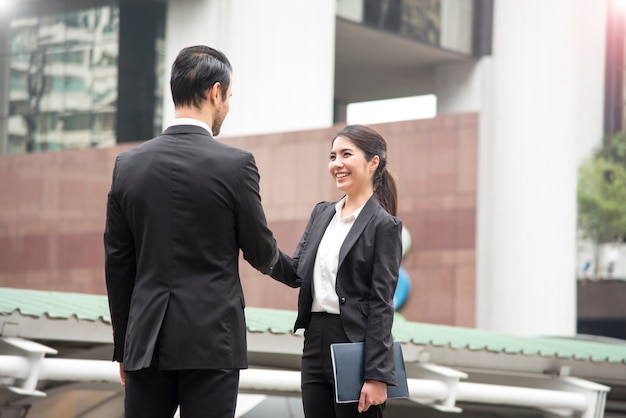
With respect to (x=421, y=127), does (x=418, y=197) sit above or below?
below

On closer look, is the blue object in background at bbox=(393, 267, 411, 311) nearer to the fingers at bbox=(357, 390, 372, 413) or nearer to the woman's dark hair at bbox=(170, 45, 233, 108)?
the fingers at bbox=(357, 390, 372, 413)

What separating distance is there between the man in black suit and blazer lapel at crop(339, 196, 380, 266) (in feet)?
2.49

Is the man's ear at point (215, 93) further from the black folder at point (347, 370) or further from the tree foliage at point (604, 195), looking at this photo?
the tree foliage at point (604, 195)

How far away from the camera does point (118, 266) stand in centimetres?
405

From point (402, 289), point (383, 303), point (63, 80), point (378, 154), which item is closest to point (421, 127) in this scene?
point (402, 289)

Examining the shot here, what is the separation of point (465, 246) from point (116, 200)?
865 inches

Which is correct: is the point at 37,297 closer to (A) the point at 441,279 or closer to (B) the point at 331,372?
(B) the point at 331,372

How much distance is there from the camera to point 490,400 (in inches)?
338

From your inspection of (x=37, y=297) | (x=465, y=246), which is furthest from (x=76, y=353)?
(x=465, y=246)

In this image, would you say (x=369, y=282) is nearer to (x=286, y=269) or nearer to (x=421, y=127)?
(x=286, y=269)

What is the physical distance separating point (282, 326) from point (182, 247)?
13.4ft

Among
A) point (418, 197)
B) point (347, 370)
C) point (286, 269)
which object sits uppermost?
point (418, 197)

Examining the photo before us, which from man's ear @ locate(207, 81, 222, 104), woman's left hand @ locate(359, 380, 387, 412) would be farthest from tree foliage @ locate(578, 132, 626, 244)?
man's ear @ locate(207, 81, 222, 104)

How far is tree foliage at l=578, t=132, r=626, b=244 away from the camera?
2063 inches
